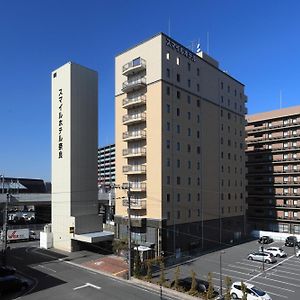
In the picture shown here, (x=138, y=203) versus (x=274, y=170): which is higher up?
(x=274, y=170)

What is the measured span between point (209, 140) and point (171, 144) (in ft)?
42.3

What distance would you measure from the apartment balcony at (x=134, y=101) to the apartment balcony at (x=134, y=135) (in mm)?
4447

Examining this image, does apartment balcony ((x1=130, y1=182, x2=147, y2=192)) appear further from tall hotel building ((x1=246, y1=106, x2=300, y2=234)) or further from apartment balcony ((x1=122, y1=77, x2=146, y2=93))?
tall hotel building ((x1=246, y1=106, x2=300, y2=234))

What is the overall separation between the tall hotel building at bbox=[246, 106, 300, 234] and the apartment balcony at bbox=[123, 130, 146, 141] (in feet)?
143

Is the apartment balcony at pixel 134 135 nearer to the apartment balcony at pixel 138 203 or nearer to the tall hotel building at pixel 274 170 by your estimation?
the apartment balcony at pixel 138 203

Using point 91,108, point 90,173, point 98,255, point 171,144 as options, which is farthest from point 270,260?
point 91,108

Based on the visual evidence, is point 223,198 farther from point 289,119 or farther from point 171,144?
point 289,119

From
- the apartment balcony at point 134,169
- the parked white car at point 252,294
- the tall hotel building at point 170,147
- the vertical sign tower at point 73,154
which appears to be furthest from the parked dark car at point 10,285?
the apartment balcony at point 134,169

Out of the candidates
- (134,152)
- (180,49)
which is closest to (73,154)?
(134,152)

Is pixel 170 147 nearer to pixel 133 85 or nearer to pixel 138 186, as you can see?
pixel 138 186

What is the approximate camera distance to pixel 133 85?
5869 cm

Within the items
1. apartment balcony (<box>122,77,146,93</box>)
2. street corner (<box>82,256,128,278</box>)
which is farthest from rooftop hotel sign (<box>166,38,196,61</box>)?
street corner (<box>82,256,128,278</box>)

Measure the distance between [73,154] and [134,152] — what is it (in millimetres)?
10773

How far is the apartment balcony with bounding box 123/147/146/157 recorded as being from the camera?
188ft
